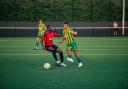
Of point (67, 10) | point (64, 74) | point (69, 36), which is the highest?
point (67, 10)

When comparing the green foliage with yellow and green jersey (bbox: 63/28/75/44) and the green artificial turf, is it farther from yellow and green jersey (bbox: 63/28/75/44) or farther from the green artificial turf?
yellow and green jersey (bbox: 63/28/75/44)

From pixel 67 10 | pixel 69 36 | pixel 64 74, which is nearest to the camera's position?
pixel 64 74

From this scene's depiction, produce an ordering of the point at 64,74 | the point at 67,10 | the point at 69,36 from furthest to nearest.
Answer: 1. the point at 67,10
2. the point at 69,36
3. the point at 64,74

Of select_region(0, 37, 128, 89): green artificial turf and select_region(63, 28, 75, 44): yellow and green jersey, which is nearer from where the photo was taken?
select_region(0, 37, 128, 89): green artificial turf

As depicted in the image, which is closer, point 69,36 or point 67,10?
point 69,36

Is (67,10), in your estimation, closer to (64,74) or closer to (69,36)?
(69,36)

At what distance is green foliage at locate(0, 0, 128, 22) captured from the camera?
45375mm

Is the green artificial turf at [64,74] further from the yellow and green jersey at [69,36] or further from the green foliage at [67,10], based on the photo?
the green foliage at [67,10]

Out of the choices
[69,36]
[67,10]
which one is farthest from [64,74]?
[67,10]

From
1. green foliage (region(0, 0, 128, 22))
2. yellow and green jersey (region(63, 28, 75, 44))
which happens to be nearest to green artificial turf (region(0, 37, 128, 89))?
yellow and green jersey (region(63, 28, 75, 44))

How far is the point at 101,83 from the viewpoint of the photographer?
12758 millimetres

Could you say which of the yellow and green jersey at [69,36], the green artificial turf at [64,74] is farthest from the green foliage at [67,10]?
the yellow and green jersey at [69,36]

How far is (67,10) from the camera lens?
150 ft

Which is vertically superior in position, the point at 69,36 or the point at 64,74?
the point at 69,36
